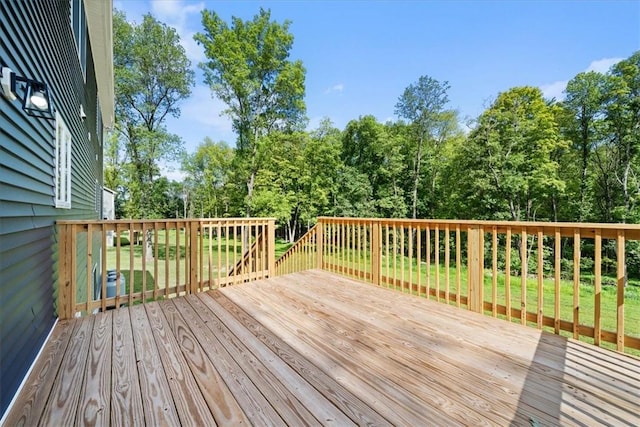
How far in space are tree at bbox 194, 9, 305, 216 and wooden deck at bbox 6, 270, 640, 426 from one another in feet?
37.7

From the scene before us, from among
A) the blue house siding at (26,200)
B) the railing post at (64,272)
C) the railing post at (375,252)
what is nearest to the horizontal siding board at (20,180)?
the blue house siding at (26,200)

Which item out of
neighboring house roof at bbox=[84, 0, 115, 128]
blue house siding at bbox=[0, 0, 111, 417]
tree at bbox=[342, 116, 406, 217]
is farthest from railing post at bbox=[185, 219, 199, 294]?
tree at bbox=[342, 116, 406, 217]

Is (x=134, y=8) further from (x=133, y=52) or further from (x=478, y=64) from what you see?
(x=478, y=64)

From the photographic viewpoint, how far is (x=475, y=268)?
3.14 metres

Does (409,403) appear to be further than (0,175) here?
Yes

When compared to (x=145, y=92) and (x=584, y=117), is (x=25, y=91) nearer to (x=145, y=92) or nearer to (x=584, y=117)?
(x=145, y=92)

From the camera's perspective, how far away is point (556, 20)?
29.7ft

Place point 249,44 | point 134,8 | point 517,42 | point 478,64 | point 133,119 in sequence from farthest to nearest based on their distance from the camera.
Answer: point 133,119
point 134,8
point 249,44
point 478,64
point 517,42

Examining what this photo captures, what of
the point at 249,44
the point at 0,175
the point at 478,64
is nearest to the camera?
the point at 0,175

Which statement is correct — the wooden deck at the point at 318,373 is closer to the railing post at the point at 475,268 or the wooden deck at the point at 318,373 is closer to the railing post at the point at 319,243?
the railing post at the point at 475,268

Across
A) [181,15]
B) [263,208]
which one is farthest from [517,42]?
[181,15]

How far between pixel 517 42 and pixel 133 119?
17.5m

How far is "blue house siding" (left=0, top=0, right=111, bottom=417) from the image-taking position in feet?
5.11

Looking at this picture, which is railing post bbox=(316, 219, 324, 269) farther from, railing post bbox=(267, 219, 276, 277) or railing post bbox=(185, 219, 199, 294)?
railing post bbox=(185, 219, 199, 294)
